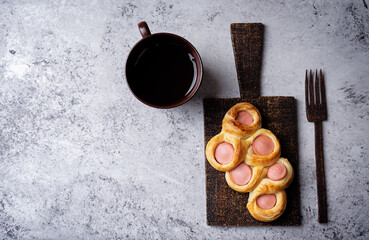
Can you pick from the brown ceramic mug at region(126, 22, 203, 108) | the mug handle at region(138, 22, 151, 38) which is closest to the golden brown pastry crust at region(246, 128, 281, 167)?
the brown ceramic mug at region(126, 22, 203, 108)

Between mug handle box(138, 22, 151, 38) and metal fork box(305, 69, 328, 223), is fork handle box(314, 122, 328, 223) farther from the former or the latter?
mug handle box(138, 22, 151, 38)

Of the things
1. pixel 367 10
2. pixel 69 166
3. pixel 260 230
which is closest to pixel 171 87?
pixel 69 166

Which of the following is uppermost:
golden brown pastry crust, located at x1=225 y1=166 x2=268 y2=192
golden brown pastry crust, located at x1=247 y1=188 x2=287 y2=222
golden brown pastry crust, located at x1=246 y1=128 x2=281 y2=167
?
golden brown pastry crust, located at x1=246 y1=128 x2=281 y2=167

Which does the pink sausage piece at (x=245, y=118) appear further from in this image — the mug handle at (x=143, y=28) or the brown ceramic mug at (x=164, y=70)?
the mug handle at (x=143, y=28)

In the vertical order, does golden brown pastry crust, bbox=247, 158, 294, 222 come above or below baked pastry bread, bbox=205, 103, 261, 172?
below

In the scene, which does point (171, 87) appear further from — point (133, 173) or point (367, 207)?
point (367, 207)

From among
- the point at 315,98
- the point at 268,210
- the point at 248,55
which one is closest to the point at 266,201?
the point at 268,210
